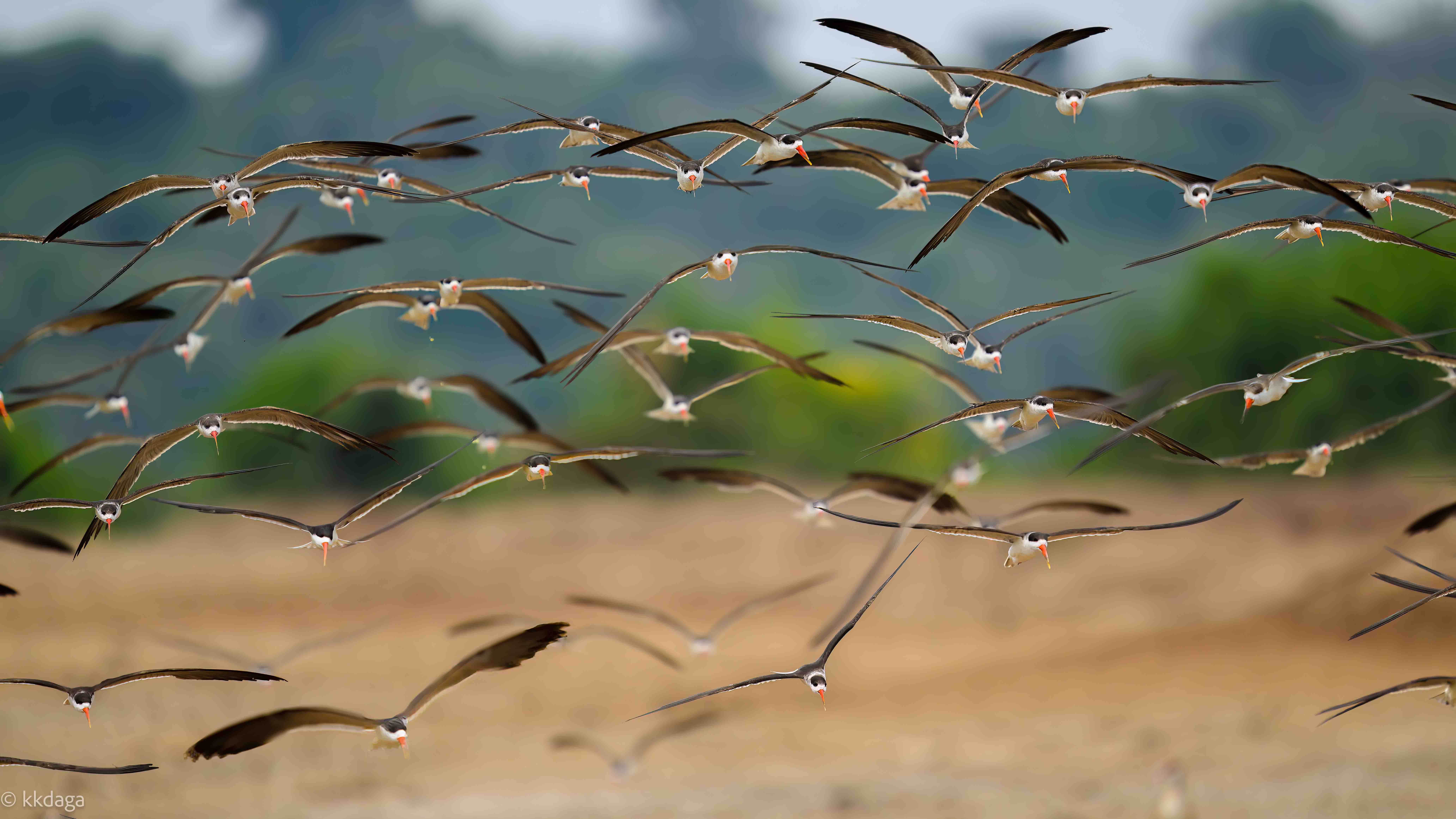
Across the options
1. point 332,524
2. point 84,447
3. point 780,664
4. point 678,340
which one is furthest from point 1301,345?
point 84,447

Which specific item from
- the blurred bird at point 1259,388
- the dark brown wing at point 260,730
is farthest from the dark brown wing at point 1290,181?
the dark brown wing at point 260,730

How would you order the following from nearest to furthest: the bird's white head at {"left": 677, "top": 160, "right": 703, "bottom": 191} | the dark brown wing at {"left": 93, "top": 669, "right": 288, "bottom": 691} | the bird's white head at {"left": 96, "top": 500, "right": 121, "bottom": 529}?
the dark brown wing at {"left": 93, "top": 669, "right": 288, "bottom": 691}, the bird's white head at {"left": 96, "top": 500, "right": 121, "bottom": 529}, the bird's white head at {"left": 677, "top": 160, "right": 703, "bottom": 191}

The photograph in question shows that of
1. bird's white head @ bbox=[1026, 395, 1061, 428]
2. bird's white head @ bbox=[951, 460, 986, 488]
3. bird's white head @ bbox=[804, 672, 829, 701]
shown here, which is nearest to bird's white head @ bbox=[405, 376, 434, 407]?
bird's white head @ bbox=[804, 672, 829, 701]

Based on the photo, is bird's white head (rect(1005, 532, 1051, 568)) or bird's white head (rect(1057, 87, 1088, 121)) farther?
bird's white head (rect(1005, 532, 1051, 568))

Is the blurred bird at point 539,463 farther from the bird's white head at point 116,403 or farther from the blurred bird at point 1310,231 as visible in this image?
the bird's white head at point 116,403

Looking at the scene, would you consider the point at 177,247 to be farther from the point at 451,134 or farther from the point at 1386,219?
the point at 1386,219

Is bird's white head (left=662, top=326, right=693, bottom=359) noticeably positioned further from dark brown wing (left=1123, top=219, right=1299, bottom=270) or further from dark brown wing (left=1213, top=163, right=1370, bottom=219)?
dark brown wing (left=1213, top=163, right=1370, bottom=219)

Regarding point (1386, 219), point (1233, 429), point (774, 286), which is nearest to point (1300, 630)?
point (1233, 429)
